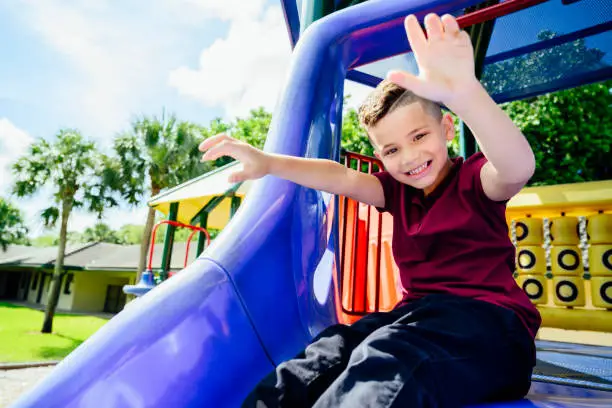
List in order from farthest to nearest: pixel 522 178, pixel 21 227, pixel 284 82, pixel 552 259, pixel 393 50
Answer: pixel 21 227 → pixel 552 259 → pixel 393 50 → pixel 284 82 → pixel 522 178

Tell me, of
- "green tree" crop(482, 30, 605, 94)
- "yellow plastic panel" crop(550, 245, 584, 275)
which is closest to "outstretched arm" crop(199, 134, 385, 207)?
"green tree" crop(482, 30, 605, 94)

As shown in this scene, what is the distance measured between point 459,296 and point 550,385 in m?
0.46

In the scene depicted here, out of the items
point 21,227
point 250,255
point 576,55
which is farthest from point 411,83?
point 21,227

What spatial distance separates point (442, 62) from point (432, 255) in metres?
0.49

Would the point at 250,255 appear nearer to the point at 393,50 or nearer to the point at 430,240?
the point at 430,240

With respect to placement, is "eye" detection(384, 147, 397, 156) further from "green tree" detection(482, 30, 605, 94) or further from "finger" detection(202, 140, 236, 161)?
"green tree" detection(482, 30, 605, 94)

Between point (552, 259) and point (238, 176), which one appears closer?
point (238, 176)

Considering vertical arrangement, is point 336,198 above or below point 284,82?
below

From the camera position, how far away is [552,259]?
3865 mm

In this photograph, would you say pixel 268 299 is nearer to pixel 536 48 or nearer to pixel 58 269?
pixel 536 48

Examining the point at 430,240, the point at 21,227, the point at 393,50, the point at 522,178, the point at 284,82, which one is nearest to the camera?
the point at 522,178

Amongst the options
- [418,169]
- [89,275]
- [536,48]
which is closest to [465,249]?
[418,169]

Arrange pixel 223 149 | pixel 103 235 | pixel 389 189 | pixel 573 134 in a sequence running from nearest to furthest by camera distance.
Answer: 1. pixel 223 149
2. pixel 389 189
3. pixel 573 134
4. pixel 103 235

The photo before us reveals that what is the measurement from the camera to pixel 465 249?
3.30 ft
